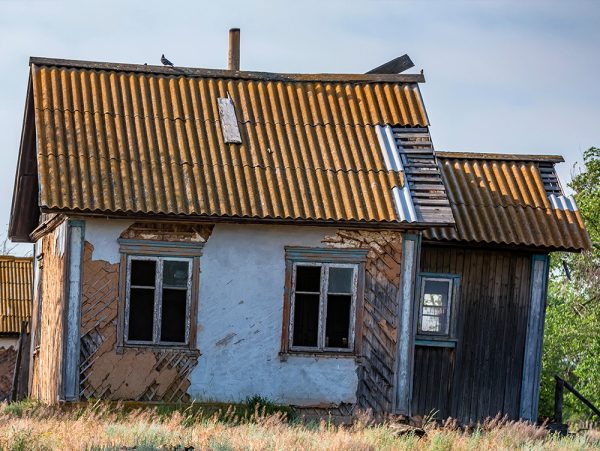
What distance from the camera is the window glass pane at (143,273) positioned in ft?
58.4

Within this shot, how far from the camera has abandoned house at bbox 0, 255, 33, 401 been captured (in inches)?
1362

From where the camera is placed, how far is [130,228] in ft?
58.0

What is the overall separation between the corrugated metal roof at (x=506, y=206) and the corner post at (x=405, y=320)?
55.6 inches

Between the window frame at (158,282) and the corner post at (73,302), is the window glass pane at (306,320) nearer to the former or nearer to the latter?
the window frame at (158,282)

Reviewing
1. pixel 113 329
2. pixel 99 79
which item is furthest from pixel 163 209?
pixel 99 79

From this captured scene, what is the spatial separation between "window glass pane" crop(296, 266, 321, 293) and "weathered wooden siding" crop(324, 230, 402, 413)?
46 centimetres

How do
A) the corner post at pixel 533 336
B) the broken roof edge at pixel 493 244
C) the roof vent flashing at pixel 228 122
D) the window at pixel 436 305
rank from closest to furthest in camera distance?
the roof vent flashing at pixel 228 122 < the broken roof edge at pixel 493 244 < the window at pixel 436 305 < the corner post at pixel 533 336

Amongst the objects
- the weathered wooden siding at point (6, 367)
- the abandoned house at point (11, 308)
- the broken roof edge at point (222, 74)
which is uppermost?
the broken roof edge at point (222, 74)

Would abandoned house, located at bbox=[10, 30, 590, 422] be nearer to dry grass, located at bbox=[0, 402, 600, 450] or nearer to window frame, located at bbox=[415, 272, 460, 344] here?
window frame, located at bbox=[415, 272, 460, 344]

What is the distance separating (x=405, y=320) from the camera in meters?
18.3

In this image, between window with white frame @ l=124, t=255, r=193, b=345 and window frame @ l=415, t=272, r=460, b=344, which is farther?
window frame @ l=415, t=272, r=460, b=344

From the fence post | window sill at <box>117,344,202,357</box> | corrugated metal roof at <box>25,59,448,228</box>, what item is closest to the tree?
the fence post

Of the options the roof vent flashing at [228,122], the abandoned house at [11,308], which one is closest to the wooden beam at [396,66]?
the roof vent flashing at [228,122]

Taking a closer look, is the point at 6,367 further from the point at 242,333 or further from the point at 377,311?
the point at 377,311
